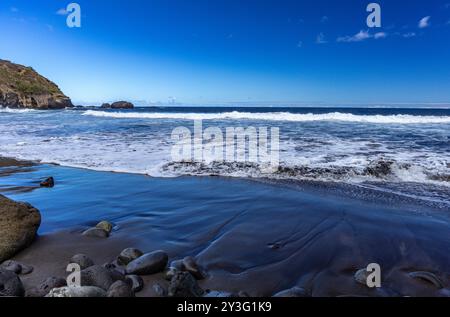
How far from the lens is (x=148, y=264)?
320 cm

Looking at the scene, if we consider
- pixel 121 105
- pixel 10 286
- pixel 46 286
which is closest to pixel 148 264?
pixel 46 286

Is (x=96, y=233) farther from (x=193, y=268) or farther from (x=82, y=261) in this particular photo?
(x=193, y=268)

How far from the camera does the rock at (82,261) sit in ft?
11.0

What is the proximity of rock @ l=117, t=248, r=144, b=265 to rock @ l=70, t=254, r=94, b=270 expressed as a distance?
296 millimetres

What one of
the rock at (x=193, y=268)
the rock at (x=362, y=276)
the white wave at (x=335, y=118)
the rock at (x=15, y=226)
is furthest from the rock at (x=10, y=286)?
the white wave at (x=335, y=118)

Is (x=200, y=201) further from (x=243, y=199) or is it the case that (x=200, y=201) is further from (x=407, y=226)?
(x=407, y=226)

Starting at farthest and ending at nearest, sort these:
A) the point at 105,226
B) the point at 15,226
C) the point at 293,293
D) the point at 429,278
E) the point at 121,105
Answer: the point at 121,105 → the point at 105,226 → the point at 15,226 → the point at 429,278 → the point at 293,293

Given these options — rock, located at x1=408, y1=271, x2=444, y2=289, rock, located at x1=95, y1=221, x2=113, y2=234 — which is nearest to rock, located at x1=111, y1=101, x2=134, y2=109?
rock, located at x1=95, y1=221, x2=113, y2=234

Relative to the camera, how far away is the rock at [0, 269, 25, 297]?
2729mm

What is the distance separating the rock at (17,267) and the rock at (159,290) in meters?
1.41

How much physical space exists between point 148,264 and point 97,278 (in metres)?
0.48

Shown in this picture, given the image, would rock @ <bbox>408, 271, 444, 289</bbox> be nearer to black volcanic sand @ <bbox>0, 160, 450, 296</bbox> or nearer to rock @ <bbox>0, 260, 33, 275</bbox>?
black volcanic sand @ <bbox>0, 160, 450, 296</bbox>

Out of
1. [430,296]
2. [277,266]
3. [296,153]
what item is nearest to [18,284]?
[277,266]
